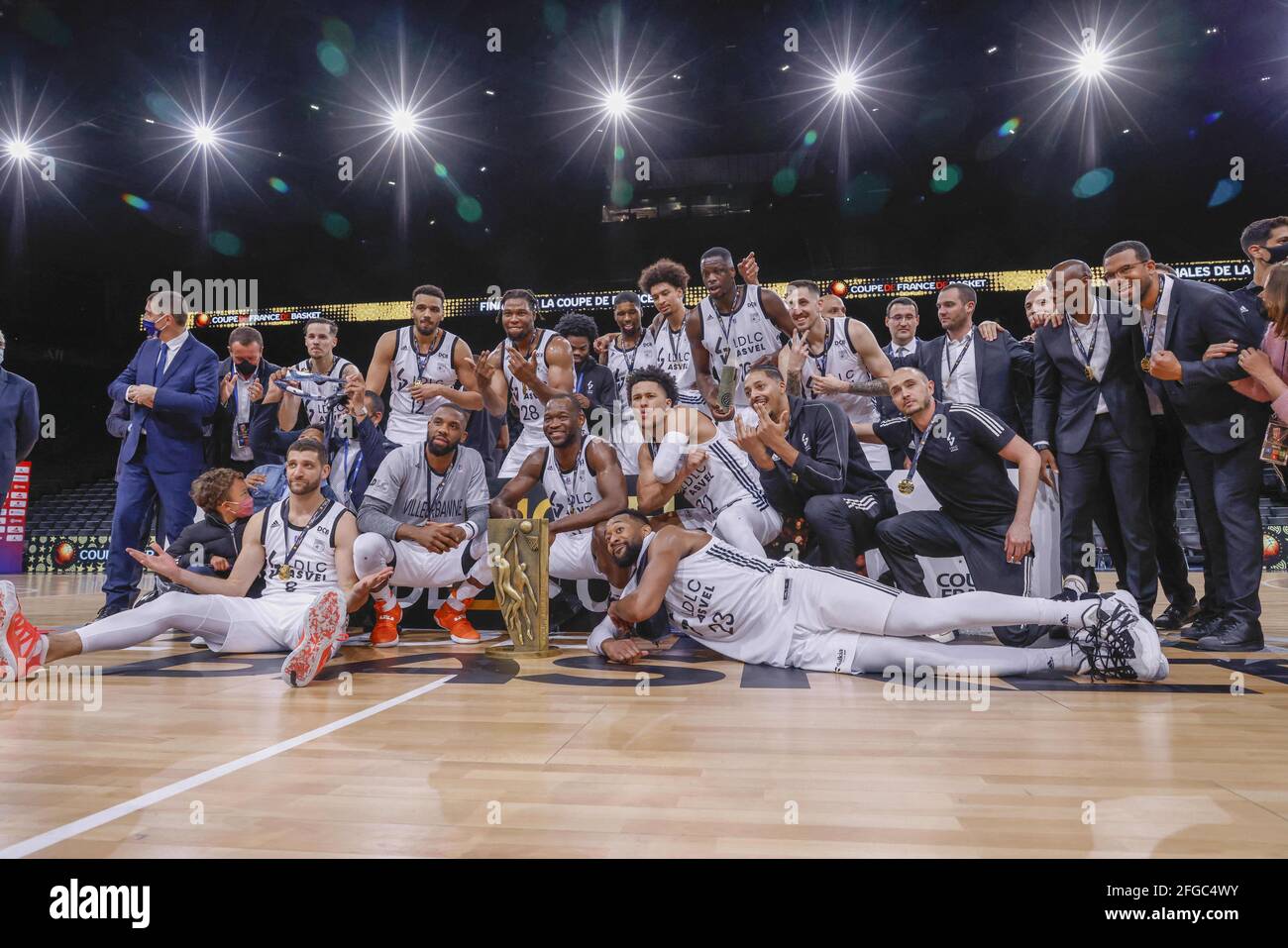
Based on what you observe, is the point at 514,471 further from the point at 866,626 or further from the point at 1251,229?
the point at 1251,229

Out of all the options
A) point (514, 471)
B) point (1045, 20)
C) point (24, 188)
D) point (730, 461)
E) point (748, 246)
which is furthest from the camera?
point (748, 246)

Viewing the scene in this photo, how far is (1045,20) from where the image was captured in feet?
30.3

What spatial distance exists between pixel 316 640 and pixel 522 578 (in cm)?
110

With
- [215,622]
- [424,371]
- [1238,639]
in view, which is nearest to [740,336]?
[424,371]

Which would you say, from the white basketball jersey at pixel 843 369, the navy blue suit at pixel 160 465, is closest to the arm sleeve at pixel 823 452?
the white basketball jersey at pixel 843 369

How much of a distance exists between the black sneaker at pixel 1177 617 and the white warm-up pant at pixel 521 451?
12.9 feet

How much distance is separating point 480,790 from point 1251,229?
14.9 feet

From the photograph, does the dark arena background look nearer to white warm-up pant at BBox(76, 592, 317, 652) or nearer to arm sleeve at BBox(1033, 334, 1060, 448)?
white warm-up pant at BBox(76, 592, 317, 652)

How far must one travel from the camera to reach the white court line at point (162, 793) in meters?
1.42

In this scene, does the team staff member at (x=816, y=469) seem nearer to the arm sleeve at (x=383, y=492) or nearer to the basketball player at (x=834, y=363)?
the basketball player at (x=834, y=363)

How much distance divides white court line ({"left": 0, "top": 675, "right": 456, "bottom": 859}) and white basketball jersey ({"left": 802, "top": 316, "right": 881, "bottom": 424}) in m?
3.73

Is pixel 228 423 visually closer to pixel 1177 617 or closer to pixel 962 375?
pixel 962 375
